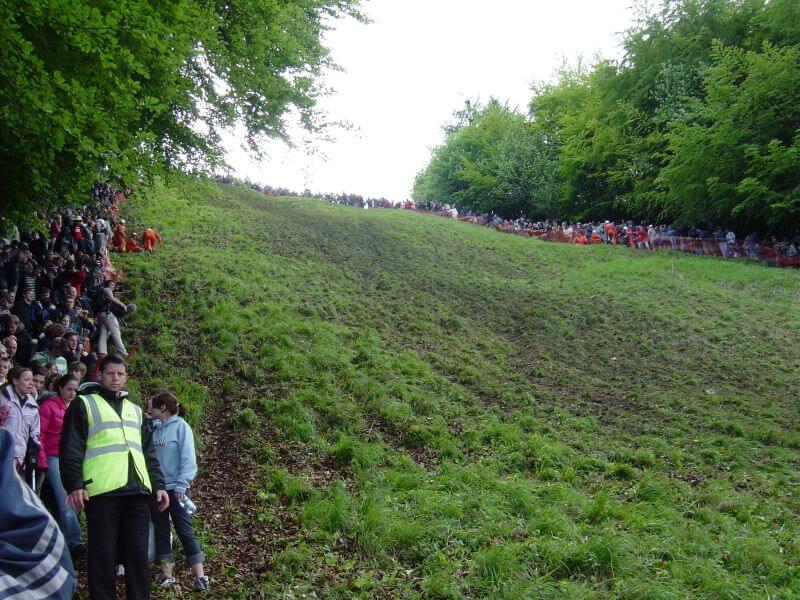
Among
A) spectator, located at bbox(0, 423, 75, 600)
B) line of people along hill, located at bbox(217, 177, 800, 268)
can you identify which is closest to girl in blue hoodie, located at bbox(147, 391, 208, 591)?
spectator, located at bbox(0, 423, 75, 600)

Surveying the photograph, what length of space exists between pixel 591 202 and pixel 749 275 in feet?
62.8

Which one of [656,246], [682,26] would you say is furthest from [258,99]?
[682,26]

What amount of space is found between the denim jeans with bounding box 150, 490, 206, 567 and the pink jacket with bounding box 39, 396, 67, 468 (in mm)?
1272

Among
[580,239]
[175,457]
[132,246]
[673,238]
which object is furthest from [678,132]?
[175,457]

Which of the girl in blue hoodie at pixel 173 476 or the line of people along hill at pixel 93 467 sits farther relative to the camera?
the girl in blue hoodie at pixel 173 476

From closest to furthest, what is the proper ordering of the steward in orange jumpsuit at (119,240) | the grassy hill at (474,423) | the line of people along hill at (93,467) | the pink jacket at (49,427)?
the line of people along hill at (93,467) < the pink jacket at (49,427) < the grassy hill at (474,423) < the steward in orange jumpsuit at (119,240)

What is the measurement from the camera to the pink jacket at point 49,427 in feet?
19.0

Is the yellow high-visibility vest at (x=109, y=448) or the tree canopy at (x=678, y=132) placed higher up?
the tree canopy at (x=678, y=132)

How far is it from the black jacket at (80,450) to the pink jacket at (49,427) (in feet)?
5.58

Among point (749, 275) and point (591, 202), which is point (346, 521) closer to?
point (749, 275)

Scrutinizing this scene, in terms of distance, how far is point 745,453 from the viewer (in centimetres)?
1002

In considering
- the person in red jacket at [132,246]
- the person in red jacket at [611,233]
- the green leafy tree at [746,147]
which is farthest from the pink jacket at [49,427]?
the person in red jacket at [611,233]

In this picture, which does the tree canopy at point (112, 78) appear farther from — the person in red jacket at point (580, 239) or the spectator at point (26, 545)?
the person in red jacket at point (580, 239)

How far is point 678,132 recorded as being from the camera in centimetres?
2973
